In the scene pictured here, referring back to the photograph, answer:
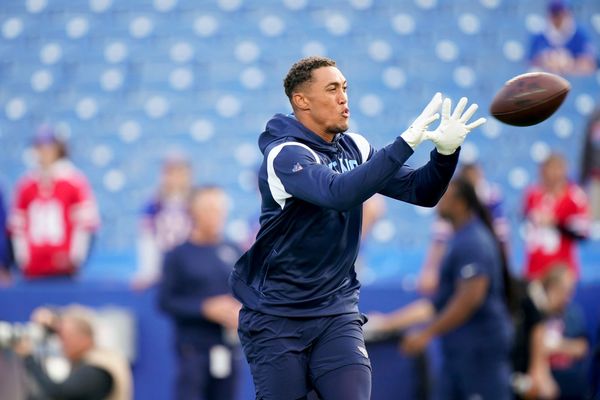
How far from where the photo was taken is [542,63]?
1237cm

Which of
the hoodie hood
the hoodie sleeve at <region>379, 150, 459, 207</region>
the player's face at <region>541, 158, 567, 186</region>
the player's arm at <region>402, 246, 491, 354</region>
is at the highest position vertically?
the player's face at <region>541, 158, 567, 186</region>

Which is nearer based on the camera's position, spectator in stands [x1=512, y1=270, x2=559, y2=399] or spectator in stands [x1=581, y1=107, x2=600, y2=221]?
spectator in stands [x1=512, y1=270, x2=559, y2=399]

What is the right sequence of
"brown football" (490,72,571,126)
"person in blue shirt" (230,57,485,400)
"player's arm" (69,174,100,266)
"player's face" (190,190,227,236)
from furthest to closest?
1. "player's arm" (69,174,100,266)
2. "player's face" (190,190,227,236)
3. "brown football" (490,72,571,126)
4. "person in blue shirt" (230,57,485,400)

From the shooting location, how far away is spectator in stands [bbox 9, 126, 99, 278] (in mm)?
9523

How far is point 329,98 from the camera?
15.1ft

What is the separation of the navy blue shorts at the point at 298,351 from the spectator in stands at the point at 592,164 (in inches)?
268

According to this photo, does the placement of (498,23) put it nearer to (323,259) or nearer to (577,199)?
(577,199)

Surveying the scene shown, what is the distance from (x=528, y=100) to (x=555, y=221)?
527 centimetres

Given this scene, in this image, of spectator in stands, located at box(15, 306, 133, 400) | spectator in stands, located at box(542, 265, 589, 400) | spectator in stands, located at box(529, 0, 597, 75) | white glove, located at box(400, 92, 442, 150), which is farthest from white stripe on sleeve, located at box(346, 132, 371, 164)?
spectator in stands, located at box(529, 0, 597, 75)

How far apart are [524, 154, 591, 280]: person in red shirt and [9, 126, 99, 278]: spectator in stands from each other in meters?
3.59

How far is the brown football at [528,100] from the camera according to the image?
15.8ft

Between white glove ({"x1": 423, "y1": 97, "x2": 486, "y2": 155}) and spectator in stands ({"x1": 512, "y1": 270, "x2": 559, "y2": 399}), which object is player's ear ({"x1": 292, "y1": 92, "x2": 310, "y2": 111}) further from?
spectator in stands ({"x1": 512, "y1": 270, "x2": 559, "y2": 399})

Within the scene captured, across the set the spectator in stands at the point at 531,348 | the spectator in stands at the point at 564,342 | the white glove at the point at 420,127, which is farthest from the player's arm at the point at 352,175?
the spectator in stands at the point at 564,342

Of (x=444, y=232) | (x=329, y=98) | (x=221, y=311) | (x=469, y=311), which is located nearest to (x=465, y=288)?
(x=469, y=311)
